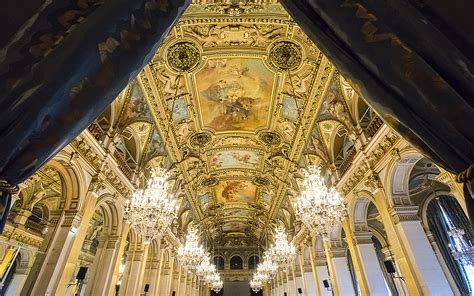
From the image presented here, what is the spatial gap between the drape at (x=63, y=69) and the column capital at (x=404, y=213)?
7.63 meters

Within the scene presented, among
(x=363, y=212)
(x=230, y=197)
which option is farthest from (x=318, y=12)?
(x=230, y=197)

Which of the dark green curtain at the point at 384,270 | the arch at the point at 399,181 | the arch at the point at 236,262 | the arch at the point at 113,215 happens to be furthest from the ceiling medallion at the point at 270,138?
the arch at the point at 236,262

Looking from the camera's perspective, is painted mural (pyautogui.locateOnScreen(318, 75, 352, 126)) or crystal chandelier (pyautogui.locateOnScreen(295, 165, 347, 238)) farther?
painted mural (pyautogui.locateOnScreen(318, 75, 352, 126))

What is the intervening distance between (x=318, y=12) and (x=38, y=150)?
3.02m

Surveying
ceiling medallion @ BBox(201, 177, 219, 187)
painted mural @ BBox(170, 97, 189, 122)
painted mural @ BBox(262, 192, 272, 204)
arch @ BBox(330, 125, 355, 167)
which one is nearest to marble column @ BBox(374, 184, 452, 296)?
arch @ BBox(330, 125, 355, 167)

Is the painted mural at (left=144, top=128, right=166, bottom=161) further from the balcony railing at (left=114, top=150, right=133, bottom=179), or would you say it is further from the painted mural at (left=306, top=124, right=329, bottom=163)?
the painted mural at (left=306, top=124, right=329, bottom=163)

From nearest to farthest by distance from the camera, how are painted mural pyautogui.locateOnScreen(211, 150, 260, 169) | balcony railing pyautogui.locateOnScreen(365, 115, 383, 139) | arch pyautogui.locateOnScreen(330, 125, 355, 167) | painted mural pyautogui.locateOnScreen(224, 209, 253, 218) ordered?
Answer: balcony railing pyautogui.locateOnScreen(365, 115, 383, 139), arch pyautogui.locateOnScreen(330, 125, 355, 167), painted mural pyautogui.locateOnScreen(211, 150, 260, 169), painted mural pyautogui.locateOnScreen(224, 209, 253, 218)

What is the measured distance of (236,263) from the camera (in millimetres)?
31281

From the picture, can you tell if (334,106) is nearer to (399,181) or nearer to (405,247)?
(399,181)

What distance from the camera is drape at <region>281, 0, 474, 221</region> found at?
197cm

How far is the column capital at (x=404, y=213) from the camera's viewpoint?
6.88 metres

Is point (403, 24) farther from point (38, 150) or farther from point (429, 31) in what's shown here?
point (38, 150)

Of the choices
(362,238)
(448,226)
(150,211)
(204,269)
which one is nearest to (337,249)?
(362,238)

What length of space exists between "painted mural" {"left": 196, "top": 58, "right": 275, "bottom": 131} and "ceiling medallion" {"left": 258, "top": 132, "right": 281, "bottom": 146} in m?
0.59
